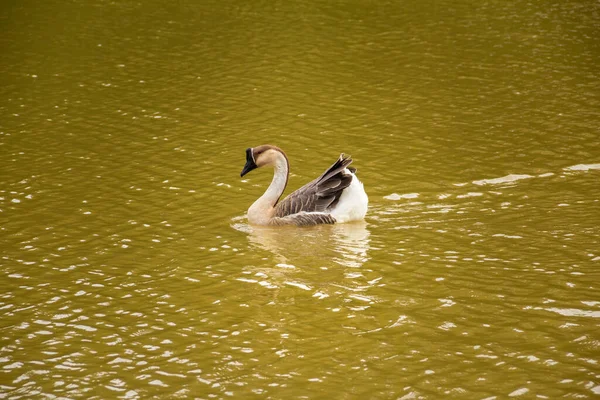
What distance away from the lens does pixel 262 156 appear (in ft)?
48.4

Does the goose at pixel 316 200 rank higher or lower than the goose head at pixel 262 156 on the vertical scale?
lower

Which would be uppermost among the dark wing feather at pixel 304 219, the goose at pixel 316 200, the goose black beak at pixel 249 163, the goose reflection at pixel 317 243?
the goose black beak at pixel 249 163

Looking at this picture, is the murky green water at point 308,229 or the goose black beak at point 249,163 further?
the goose black beak at point 249,163

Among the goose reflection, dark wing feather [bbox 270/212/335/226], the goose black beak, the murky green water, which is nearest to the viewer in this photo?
the murky green water

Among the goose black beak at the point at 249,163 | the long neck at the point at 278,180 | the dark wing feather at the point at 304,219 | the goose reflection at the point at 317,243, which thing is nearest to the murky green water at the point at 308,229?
the goose reflection at the point at 317,243

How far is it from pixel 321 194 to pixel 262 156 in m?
1.31

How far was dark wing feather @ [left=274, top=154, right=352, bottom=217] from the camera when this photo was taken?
1398 cm

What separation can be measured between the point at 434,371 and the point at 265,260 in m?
4.19

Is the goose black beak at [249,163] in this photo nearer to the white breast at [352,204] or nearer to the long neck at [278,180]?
the long neck at [278,180]

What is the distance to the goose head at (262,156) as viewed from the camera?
48.1 feet

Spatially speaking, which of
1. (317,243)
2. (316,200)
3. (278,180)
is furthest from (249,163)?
(317,243)

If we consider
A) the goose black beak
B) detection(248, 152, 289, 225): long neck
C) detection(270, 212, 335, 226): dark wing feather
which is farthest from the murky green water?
the goose black beak

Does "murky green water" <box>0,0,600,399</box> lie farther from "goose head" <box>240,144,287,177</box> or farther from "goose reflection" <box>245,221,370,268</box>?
"goose head" <box>240,144,287,177</box>

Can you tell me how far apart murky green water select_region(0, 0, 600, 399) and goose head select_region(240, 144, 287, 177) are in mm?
824
